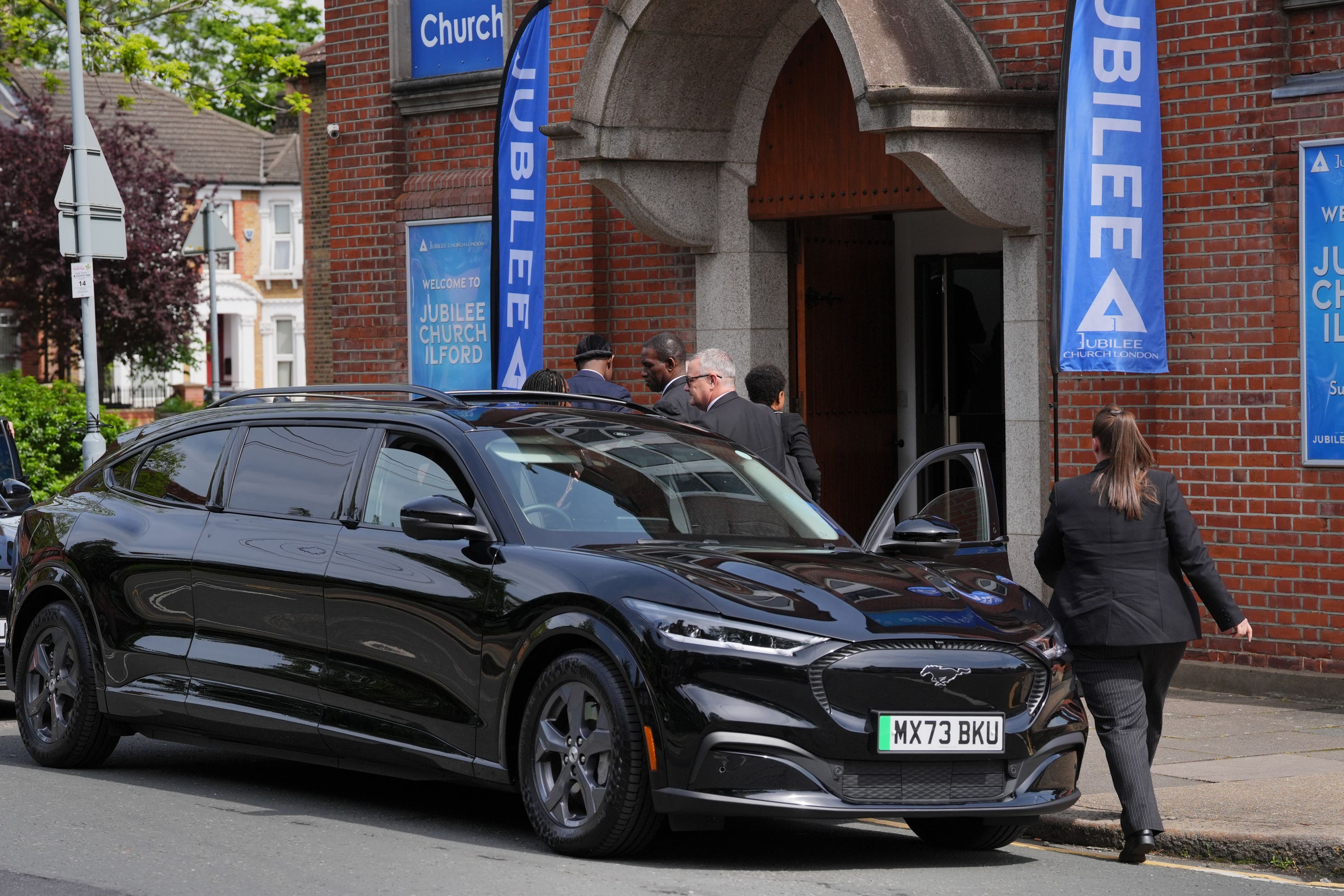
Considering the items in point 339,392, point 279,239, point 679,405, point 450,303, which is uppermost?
point 279,239

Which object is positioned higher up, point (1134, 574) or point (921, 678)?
point (1134, 574)

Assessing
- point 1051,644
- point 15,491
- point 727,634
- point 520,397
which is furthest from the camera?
point 15,491

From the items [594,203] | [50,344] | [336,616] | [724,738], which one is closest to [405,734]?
[336,616]

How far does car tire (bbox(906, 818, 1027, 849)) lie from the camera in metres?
7.21

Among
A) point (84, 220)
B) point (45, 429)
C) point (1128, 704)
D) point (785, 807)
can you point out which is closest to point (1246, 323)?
point (1128, 704)

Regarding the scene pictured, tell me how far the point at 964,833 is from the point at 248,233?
63.8 metres

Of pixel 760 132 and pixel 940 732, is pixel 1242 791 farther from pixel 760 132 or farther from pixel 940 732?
pixel 760 132

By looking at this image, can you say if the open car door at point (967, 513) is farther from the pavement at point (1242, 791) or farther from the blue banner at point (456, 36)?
the blue banner at point (456, 36)

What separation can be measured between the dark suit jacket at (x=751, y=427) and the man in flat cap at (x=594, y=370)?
110cm

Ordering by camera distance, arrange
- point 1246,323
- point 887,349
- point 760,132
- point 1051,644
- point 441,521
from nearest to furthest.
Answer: point 1051,644 < point 441,521 < point 1246,323 < point 760,132 < point 887,349

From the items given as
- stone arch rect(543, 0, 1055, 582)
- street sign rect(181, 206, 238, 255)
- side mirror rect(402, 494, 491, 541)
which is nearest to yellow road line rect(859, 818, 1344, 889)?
side mirror rect(402, 494, 491, 541)

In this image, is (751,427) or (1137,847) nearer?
(1137,847)

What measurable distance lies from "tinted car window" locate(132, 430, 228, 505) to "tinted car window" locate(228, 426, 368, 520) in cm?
23

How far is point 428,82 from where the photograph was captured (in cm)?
1623
